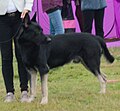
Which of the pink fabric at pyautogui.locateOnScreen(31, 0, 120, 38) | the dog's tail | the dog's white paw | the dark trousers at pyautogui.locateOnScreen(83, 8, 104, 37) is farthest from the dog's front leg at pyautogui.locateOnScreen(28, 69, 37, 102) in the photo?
the pink fabric at pyautogui.locateOnScreen(31, 0, 120, 38)

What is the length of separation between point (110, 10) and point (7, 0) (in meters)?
6.70

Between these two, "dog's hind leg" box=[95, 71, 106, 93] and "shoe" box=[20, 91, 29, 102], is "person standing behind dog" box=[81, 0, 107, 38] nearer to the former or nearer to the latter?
"dog's hind leg" box=[95, 71, 106, 93]

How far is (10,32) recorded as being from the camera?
17.8 feet

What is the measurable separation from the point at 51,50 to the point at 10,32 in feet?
1.87

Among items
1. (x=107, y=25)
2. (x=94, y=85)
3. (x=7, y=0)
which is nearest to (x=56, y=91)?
(x=94, y=85)

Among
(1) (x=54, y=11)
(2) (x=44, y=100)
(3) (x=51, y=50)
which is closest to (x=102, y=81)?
(3) (x=51, y=50)

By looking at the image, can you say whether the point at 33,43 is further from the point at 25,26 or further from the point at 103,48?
the point at 103,48

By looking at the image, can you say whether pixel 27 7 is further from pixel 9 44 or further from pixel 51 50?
pixel 51 50

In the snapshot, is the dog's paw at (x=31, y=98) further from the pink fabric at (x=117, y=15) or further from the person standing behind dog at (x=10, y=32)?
the pink fabric at (x=117, y=15)

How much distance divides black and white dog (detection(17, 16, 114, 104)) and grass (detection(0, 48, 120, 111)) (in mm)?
214

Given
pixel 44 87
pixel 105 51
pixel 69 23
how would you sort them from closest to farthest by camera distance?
pixel 44 87 < pixel 105 51 < pixel 69 23

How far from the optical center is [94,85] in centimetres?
657

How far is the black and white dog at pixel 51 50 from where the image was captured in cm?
526

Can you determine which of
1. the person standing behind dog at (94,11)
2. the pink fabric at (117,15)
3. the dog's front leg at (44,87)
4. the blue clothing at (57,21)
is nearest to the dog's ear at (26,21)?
the dog's front leg at (44,87)
